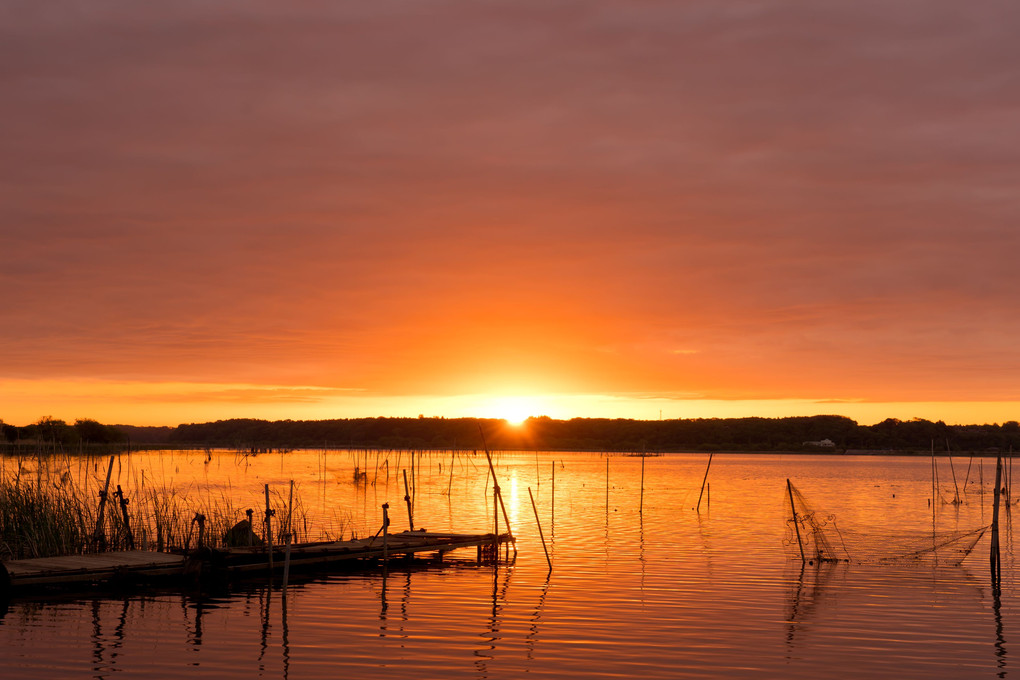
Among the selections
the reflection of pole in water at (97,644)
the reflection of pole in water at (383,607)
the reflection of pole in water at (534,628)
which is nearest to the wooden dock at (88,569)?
the reflection of pole in water at (97,644)

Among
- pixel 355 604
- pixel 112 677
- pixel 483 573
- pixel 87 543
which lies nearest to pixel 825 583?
pixel 483 573

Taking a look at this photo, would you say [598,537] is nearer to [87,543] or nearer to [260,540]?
[260,540]

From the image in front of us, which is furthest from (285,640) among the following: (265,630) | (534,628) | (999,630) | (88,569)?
(999,630)

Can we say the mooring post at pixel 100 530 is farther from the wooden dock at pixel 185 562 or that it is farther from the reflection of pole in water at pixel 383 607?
the reflection of pole in water at pixel 383 607

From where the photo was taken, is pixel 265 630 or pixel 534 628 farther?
pixel 534 628

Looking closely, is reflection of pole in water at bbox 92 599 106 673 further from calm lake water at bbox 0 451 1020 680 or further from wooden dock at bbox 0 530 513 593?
wooden dock at bbox 0 530 513 593

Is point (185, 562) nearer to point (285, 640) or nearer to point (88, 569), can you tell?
point (88, 569)

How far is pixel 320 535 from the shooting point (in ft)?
127

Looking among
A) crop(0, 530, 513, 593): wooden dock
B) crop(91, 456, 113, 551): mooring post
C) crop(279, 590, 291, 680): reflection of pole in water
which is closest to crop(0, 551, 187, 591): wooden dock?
crop(0, 530, 513, 593): wooden dock

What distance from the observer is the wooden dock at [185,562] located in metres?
23.7

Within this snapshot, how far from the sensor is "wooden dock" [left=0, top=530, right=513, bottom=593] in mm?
23656

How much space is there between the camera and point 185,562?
2569 centimetres

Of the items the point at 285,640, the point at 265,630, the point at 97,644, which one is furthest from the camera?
the point at 265,630

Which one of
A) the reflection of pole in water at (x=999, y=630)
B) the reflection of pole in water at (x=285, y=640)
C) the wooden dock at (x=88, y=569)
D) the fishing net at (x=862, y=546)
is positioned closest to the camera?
the reflection of pole in water at (x=285, y=640)
